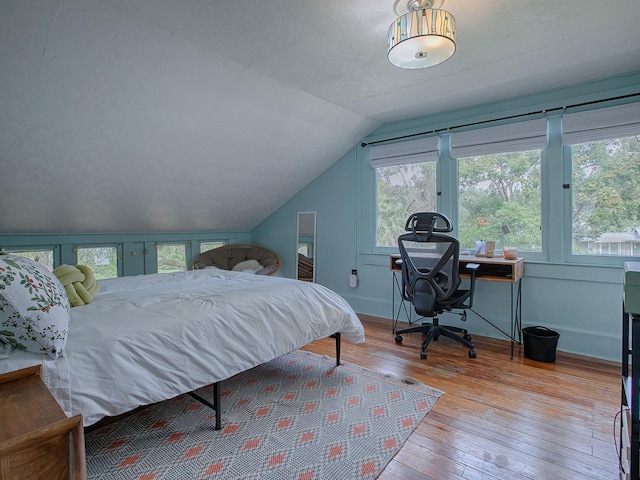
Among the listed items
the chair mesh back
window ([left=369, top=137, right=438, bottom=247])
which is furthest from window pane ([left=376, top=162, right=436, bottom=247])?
the chair mesh back

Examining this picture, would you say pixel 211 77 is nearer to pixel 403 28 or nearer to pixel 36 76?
pixel 36 76

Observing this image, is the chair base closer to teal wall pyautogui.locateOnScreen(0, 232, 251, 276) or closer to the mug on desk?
the mug on desk

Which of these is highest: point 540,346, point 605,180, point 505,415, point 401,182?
point 401,182

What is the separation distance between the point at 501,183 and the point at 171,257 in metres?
3.94

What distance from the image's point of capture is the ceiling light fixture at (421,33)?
1.78 metres

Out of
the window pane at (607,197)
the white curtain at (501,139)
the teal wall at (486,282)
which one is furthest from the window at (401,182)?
the window pane at (607,197)

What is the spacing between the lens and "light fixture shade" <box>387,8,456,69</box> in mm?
1781

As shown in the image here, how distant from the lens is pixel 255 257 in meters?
5.25

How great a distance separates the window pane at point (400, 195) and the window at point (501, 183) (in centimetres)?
34

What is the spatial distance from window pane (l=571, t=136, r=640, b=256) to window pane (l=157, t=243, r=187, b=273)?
4.37 metres

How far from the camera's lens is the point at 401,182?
4094 millimetres

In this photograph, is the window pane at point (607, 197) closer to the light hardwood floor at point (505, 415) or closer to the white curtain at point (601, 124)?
the white curtain at point (601, 124)

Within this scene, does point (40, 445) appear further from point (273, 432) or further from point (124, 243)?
point (124, 243)

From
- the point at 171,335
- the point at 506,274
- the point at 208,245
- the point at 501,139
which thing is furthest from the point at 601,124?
the point at 208,245
